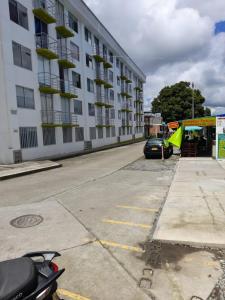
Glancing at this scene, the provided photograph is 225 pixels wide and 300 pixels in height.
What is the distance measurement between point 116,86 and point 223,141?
29710mm

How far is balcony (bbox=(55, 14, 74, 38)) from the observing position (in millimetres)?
23772

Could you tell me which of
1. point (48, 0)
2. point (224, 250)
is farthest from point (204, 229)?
point (48, 0)

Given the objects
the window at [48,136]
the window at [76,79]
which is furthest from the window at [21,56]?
the window at [76,79]

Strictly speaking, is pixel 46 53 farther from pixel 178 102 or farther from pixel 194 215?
pixel 178 102

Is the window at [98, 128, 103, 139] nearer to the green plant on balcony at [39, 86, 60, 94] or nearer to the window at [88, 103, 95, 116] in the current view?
the window at [88, 103, 95, 116]

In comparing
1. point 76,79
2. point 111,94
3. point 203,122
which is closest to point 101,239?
point 203,122

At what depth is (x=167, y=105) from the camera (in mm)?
54719

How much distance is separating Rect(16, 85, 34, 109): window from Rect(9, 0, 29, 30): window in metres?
4.88

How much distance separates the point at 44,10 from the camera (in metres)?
20.3

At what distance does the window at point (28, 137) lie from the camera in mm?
18853

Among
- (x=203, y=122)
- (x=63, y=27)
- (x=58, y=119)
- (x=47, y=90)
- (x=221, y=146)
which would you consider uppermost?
(x=63, y=27)

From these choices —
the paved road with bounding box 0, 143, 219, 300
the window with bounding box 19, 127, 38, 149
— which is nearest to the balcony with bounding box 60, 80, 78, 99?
the window with bounding box 19, 127, 38, 149

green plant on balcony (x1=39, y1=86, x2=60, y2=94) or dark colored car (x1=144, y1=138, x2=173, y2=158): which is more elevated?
green plant on balcony (x1=39, y1=86, x2=60, y2=94)

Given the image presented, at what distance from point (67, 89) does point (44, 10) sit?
7.55m
